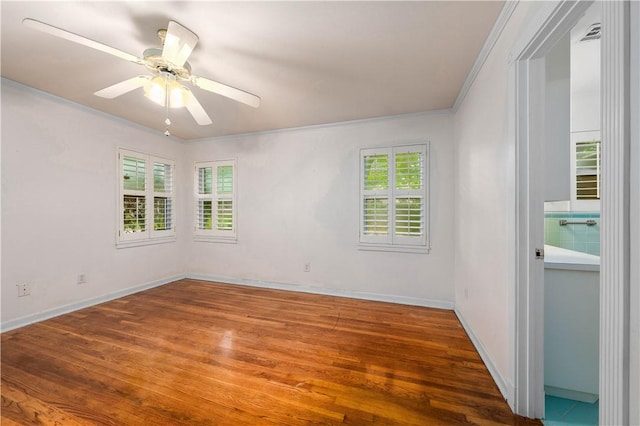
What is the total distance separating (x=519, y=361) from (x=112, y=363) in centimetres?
284

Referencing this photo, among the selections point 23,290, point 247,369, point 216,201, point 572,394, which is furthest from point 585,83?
point 23,290

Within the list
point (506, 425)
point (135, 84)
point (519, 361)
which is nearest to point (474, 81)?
point (519, 361)

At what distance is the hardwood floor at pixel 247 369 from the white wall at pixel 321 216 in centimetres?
54

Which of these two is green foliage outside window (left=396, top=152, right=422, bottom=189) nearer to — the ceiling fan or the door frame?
the door frame

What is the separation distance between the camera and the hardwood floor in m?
1.51

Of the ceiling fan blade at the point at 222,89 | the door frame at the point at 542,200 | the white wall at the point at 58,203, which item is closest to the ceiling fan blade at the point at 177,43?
the ceiling fan blade at the point at 222,89

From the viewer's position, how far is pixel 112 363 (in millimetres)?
1981

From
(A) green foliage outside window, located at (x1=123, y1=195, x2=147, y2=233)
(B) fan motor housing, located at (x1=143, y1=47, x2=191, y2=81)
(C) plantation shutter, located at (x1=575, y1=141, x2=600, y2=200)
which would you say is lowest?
(A) green foliage outside window, located at (x1=123, y1=195, x2=147, y2=233)

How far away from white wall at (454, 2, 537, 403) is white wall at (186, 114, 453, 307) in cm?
50

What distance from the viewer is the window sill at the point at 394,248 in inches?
126

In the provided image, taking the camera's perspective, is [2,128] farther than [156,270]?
No

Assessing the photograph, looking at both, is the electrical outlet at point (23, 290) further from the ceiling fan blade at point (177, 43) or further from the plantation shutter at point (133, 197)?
the ceiling fan blade at point (177, 43)

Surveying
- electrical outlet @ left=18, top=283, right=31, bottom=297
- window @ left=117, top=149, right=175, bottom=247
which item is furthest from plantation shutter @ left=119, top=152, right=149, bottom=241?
electrical outlet @ left=18, top=283, right=31, bottom=297

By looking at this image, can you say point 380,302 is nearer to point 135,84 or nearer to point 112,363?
point 112,363
